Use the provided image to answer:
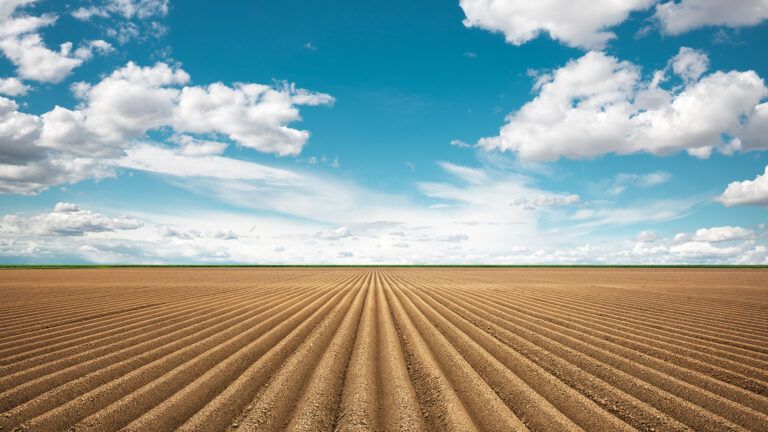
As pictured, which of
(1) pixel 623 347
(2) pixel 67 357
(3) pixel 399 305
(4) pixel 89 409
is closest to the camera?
(4) pixel 89 409

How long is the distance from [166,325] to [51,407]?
4323mm

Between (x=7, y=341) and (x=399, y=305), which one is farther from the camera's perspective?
(x=399, y=305)

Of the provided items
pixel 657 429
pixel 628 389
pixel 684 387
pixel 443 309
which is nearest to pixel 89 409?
pixel 657 429

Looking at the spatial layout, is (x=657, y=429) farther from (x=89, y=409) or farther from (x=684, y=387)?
(x=89, y=409)

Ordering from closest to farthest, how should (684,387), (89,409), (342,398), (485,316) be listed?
(89,409) → (342,398) → (684,387) → (485,316)

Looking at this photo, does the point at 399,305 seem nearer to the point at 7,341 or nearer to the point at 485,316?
the point at 485,316

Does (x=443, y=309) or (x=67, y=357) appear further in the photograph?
(x=443, y=309)

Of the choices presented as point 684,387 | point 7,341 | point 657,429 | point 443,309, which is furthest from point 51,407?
point 443,309

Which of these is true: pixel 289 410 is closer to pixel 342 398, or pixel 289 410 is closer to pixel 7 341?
pixel 342 398

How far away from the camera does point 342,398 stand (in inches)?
164

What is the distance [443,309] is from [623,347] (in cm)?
489

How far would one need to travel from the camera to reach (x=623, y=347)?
20.5 ft

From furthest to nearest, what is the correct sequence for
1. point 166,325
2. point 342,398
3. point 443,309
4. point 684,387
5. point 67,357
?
point 443,309 → point 166,325 → point 67,357 → point 684,387 → point 342,398

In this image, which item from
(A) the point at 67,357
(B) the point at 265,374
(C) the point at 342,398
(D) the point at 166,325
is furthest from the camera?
(D) the point at 166,325
